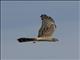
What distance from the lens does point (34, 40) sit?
1919 centimetres

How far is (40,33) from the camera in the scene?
63.5ft

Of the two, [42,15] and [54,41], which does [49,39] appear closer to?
[54,41]

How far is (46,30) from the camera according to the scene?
19.4 meters

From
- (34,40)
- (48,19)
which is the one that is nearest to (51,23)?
(48,19)

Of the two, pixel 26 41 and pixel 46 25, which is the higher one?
pixel 46 25

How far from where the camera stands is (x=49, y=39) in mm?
18922

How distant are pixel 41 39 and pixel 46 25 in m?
1.19

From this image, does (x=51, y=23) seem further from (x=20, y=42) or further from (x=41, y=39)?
(x=20, y=42)

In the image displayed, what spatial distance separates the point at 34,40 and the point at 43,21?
Result: 65.4 inches

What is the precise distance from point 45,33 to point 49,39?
0.62 meters

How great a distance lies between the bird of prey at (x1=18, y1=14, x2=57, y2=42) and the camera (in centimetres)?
1883

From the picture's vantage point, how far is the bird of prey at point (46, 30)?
741 inches

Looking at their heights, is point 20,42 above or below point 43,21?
below

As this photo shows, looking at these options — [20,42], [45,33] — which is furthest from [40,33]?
[20,42]
